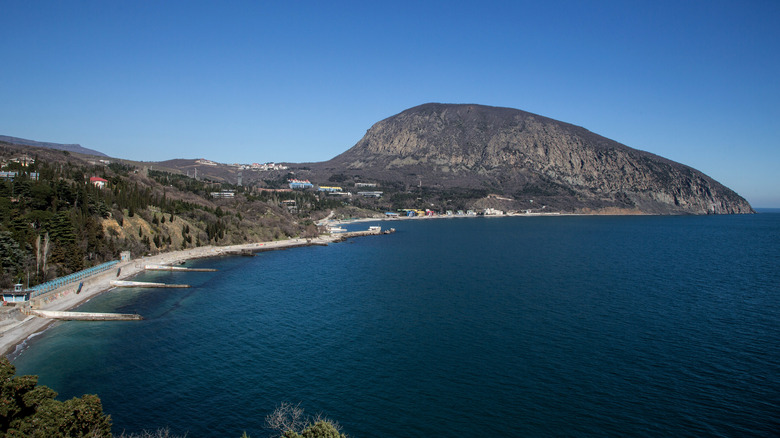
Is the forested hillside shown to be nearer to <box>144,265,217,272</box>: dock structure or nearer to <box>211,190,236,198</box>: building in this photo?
<box>211,190,236,198</box>: building

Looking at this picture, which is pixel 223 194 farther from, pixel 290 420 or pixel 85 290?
pixel 290 420

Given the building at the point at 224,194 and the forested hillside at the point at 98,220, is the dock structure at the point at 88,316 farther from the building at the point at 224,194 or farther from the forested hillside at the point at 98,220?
the building at the point at 224,194

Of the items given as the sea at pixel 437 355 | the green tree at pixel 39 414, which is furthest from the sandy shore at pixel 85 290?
the green tree at pixel 39 414

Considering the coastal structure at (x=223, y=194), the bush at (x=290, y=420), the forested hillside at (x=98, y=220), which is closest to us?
the bush at (x=290, y=420)

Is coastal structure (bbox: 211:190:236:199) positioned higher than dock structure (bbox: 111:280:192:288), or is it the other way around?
coastal structure (bbox: 211:190:236:199)

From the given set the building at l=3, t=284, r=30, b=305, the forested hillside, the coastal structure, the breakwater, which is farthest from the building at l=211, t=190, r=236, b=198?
the building at l=3, t=284, r=30, b=305

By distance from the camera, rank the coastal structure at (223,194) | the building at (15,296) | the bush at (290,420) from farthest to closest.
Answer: the coastal structure at (223,194) < the building at (15,296) < the bush at (290,420)

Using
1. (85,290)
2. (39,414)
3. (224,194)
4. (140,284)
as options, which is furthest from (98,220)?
(224,194)

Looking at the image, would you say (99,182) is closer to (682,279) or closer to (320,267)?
(320,267)
